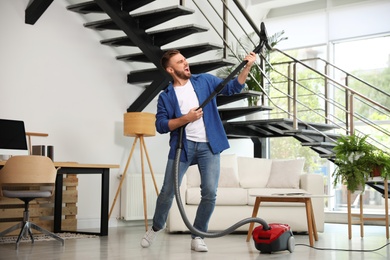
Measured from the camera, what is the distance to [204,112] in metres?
3.97

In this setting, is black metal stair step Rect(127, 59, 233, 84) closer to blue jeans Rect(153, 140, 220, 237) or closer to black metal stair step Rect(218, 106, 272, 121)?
black metal stair step Rect(218, 106, 272, 121)

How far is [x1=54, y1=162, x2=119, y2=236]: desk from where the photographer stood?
531cm

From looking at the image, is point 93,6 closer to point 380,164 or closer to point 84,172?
point 84,172

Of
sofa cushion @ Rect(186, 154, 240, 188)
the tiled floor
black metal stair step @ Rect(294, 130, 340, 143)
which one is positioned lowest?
the tiled floor

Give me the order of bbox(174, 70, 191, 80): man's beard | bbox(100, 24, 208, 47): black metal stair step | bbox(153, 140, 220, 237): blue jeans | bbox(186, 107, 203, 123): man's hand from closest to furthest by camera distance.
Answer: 1. bbox(186, 107, 203, 123): man's hand
2. bbox(153, 140, 220, 237): blue jeans
3. bbox(174, 70, 191, 80): man's beard
4. bbox(100, 24, 208, 47): black metal stair step

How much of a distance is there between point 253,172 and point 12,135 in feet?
8.89

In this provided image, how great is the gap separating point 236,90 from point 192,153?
51cm

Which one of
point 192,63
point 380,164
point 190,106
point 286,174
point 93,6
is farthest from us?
point 286,174

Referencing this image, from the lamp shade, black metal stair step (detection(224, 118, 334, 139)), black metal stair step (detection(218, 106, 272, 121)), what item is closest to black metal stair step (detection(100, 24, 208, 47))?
the lamp shade

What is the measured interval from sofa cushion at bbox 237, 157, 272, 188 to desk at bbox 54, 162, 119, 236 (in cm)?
164

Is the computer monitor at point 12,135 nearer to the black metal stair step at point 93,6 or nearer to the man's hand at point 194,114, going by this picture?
the black metal stair step at point 93,6

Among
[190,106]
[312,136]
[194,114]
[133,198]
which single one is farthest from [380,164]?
[133,198]

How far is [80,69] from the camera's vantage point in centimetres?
667

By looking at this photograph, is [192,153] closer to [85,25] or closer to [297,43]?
[85,25]
